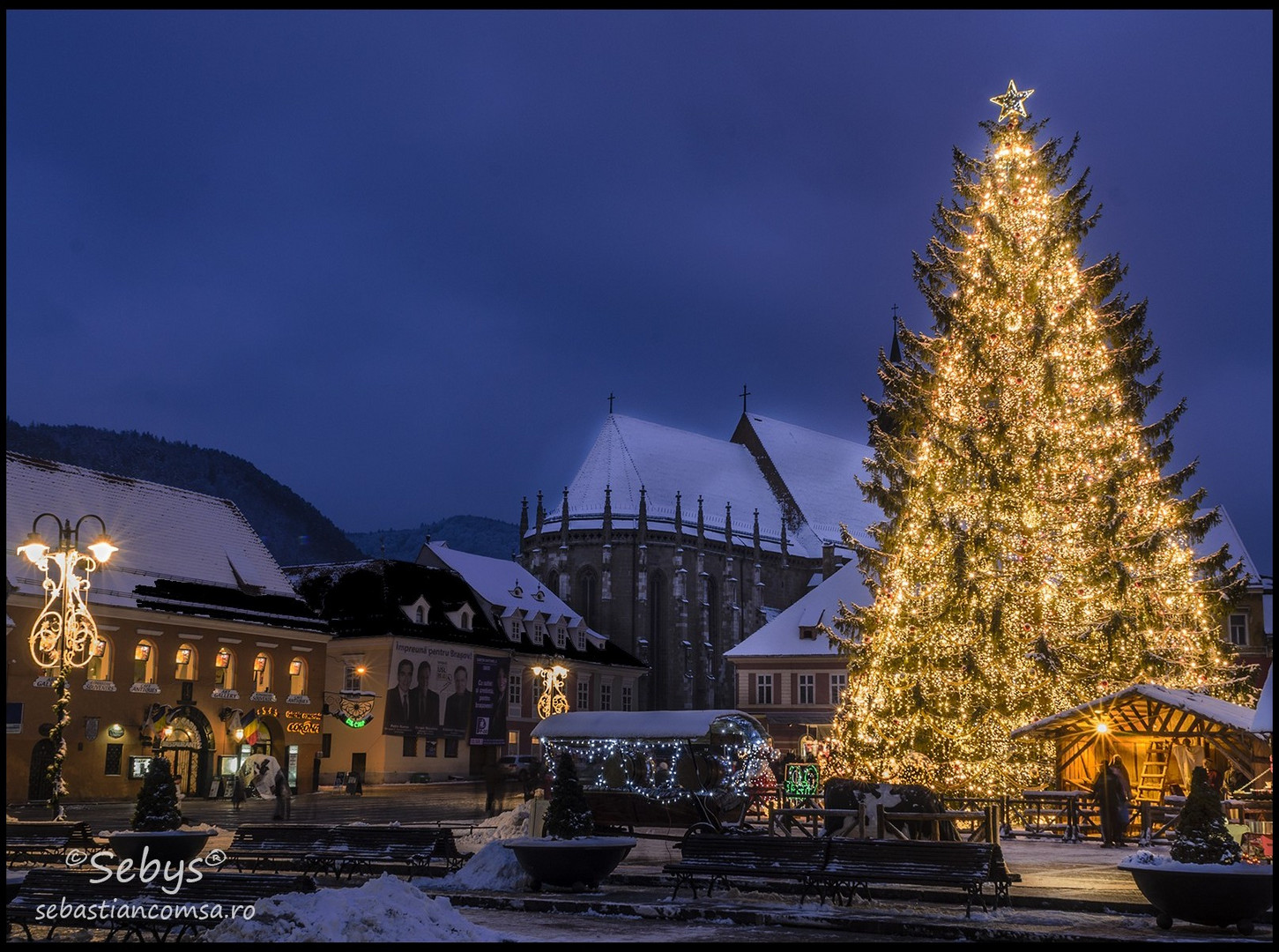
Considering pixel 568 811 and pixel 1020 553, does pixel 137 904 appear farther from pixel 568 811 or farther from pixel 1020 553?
pixel 1020 553

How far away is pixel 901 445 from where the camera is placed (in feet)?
99.1

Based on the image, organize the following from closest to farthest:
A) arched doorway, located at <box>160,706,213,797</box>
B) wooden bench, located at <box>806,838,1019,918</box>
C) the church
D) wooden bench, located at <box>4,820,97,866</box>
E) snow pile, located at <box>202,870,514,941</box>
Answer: snow pile, located at <box>202,870,514,941</box> → wooden bench, located at <box>806,838,1019,918</box> → wooden bench, located at <box>4,820,97,866</box> → arched doorway, located at <box>160,706,213,797</box> → the church

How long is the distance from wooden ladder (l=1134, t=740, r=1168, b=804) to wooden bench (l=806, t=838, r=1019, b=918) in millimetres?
15691

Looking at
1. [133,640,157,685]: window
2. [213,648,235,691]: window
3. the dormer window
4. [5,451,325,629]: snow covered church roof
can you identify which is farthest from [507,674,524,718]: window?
[133,640,157,685]: window

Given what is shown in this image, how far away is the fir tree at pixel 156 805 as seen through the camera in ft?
56.5

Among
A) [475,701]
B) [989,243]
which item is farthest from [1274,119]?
[475,701]

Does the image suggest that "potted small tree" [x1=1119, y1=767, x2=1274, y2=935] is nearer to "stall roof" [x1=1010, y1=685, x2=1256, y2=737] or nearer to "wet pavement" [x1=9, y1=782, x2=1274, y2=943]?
"wet pavement" [x1=9, y1=782, x2=1274, y2=943]

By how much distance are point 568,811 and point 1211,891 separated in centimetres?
793

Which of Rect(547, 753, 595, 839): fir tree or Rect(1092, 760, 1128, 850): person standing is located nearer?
Rect(547, 753, 595, 839): fir tree

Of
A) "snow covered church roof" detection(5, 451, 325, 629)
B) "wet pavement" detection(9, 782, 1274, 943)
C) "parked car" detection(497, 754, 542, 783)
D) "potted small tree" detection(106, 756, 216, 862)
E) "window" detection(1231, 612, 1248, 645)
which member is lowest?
"wet pavement" detection(9, 782, 1274, 943)

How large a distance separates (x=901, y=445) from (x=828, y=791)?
10.7 m

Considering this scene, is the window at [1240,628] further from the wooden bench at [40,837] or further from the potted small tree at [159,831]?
the potted small tree at [159,831]

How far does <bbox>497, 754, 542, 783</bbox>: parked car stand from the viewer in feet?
127

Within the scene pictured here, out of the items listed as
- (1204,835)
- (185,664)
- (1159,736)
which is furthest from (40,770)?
(1204,835)
